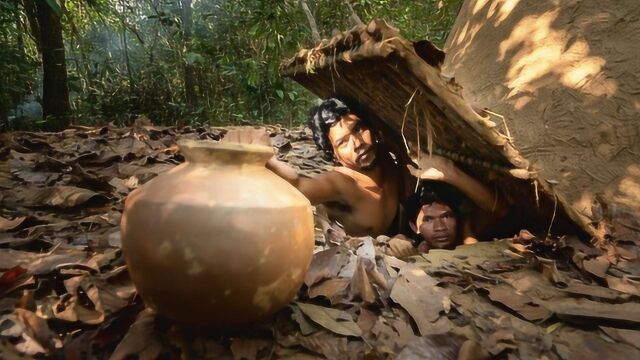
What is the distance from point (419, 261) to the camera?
96.3 inches

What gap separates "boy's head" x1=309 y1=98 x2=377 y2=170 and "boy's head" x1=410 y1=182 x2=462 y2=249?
1.65 ft

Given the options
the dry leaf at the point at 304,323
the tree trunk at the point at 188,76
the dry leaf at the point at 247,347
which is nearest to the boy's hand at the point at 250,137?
the dry leaf at the point at 304,323

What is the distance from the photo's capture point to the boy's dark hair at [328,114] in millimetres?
3217

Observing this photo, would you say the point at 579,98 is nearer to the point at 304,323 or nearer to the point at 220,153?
the point at 304,323

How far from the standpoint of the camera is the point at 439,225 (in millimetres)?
3291

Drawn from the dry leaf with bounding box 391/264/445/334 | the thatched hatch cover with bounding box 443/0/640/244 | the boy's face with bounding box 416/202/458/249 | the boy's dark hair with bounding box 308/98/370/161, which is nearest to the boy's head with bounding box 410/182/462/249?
the boy's face with bounding box 416/202/458/249

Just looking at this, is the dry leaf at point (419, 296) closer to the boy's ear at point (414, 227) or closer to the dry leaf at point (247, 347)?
the dry leaf at point (247, 347)

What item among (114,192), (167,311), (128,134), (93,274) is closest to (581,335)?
(167,311)

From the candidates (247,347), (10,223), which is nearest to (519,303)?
(247,347)

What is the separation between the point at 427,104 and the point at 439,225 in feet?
4.06

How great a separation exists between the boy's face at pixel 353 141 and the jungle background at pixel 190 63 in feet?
7.78

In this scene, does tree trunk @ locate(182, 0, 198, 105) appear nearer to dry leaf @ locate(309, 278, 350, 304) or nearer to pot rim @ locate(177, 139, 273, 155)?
dry leaf @ locate(309, 278, 350, 304)

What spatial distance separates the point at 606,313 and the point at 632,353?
24cm

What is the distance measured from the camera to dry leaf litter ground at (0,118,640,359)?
1.49 meters
